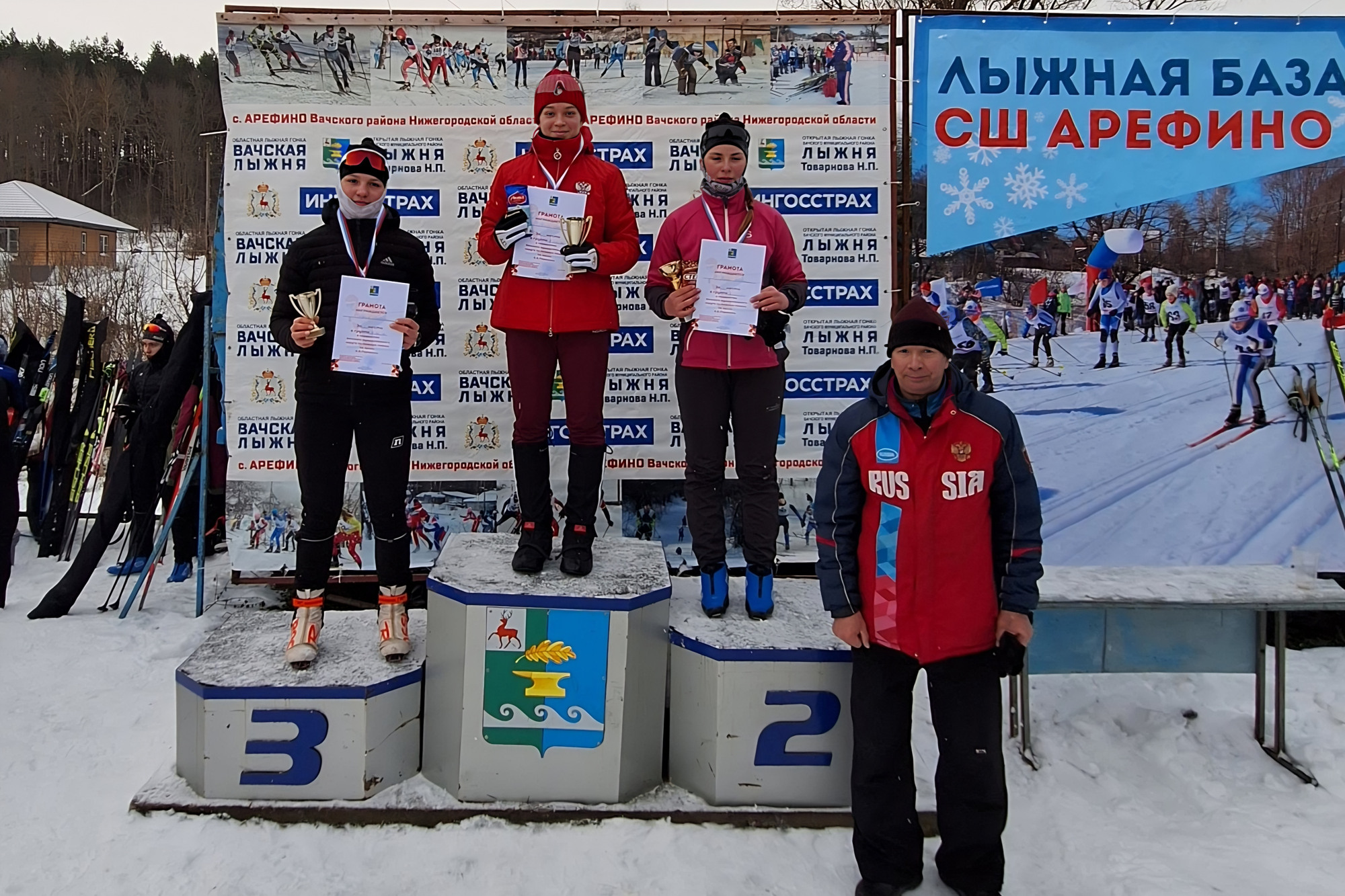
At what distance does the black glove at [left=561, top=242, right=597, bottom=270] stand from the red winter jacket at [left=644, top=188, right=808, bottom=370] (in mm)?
289

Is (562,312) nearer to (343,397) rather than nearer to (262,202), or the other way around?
(343,397)

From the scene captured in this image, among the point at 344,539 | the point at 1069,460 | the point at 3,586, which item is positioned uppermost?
the point at 1069,460

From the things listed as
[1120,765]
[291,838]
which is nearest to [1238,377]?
[1120,765]

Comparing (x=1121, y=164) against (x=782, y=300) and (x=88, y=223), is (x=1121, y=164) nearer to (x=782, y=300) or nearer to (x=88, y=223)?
(x=782, y=300)

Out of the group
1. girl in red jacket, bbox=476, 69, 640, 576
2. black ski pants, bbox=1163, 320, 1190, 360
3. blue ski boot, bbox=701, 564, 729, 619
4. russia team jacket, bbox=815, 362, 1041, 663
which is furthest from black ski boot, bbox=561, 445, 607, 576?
black ski pants, bbox=1163, 320, 1190, 360

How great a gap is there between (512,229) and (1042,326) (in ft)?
10.3

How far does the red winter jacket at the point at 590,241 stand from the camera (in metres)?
3.28

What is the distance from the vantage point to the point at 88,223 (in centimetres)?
2938

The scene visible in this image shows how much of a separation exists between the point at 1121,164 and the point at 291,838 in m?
5.04

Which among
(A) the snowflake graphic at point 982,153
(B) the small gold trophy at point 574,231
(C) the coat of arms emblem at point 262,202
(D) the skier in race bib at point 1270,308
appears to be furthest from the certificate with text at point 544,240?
(D) the skier in race bib at point 1270,308

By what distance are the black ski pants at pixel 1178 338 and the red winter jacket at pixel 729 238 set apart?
8.77ft

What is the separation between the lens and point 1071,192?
15.3 ft

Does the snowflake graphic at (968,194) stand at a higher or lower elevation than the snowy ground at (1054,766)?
higher

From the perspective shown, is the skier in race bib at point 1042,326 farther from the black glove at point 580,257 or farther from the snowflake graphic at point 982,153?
the black glove at point 580,257
